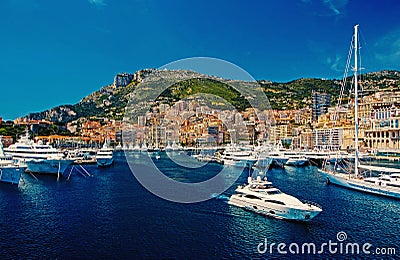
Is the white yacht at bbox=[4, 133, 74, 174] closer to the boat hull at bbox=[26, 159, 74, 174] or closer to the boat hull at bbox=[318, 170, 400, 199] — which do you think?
the boat hull at bbox=[26, 159, 74, 174]

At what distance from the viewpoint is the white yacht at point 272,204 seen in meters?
14.9

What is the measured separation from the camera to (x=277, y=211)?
1559 centimetres

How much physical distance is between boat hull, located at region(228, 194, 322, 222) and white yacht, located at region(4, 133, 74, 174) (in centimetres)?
2219

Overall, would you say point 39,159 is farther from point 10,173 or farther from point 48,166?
point 10,173

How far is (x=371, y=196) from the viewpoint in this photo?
69.0 ft

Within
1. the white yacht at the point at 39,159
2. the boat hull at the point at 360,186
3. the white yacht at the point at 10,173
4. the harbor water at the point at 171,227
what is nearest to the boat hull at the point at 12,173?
the white yacht at the point at 10,173

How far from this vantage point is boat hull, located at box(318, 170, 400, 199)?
20312 millimetres

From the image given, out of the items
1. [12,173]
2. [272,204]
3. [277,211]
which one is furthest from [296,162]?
[12,173]

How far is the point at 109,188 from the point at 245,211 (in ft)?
42.3

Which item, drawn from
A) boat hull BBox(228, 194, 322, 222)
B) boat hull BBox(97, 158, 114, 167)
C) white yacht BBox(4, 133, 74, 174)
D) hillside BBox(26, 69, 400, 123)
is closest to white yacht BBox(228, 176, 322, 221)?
boat hull BBox(228, 194, 322, 222)

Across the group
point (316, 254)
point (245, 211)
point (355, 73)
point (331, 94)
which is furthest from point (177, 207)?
point (331, 94)

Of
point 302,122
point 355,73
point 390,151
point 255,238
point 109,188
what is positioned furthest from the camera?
point 302,122

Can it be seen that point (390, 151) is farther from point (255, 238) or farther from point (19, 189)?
point (19, 189)

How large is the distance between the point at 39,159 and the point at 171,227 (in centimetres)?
2482
